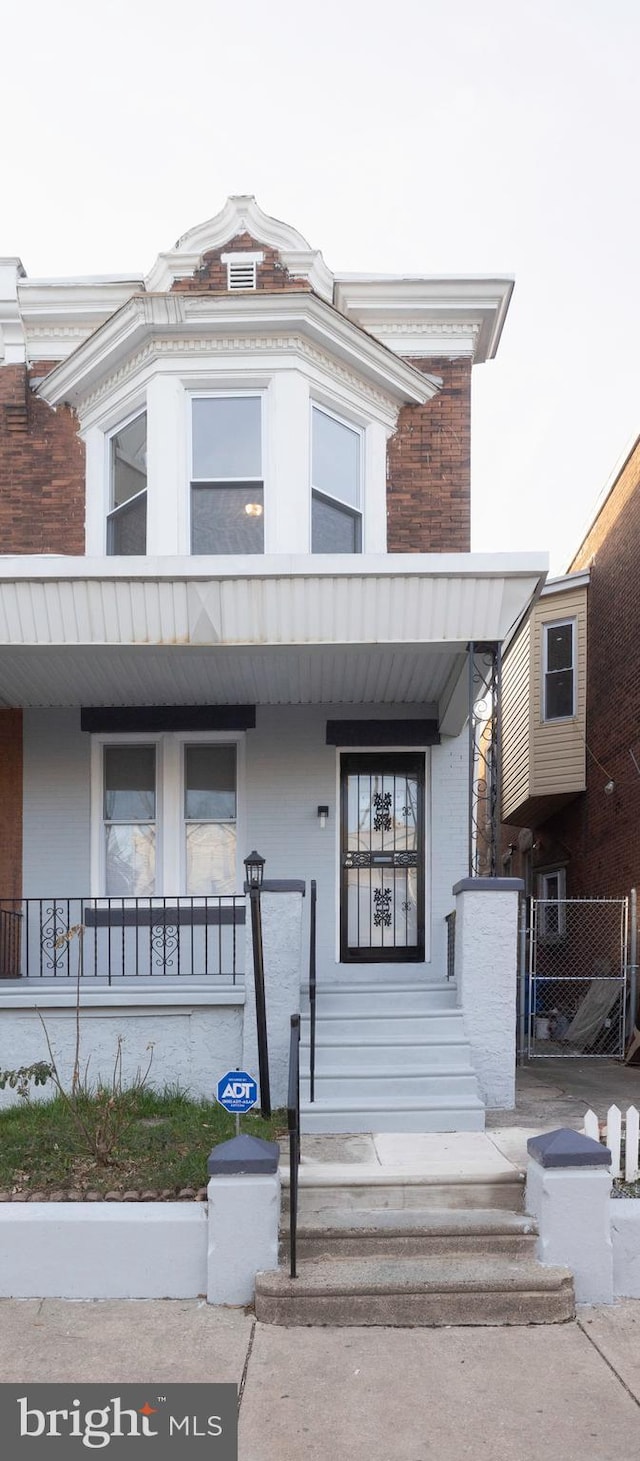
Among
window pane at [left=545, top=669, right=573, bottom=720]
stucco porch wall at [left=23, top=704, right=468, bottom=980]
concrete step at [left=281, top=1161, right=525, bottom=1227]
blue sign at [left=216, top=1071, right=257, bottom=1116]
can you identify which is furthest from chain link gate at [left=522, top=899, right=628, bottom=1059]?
blue sign at [left=216, top=1071, right=257, bottom=1116]

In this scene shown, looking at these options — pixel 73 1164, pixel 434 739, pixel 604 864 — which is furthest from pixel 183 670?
pixel 604 864

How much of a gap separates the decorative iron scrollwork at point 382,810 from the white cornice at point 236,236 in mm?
4869

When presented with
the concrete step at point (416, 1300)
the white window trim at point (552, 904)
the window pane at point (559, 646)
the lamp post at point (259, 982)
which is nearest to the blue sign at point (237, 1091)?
the concrete step at point (416, 1300)

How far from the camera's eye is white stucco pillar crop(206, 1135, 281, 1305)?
18.3 ft

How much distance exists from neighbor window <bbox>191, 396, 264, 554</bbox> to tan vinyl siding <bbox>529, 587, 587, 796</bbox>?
807 cm

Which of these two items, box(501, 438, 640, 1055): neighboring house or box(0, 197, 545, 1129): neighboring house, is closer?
box(0, 197, 545, 1129): neighboring house

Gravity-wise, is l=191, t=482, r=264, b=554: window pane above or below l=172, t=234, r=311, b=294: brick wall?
below

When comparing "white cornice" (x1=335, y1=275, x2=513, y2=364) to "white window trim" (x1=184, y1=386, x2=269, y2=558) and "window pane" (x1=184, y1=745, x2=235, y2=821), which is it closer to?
"white window trim" (x1=184, y1=386, x2=269, y2=558)

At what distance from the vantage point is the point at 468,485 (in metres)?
11.1

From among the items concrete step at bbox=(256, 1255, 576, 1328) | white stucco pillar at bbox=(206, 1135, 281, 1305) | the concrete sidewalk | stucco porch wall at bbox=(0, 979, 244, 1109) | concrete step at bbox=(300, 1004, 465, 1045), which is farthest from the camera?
stucco porch wall at bbox=(0, 979, 244, 1109)

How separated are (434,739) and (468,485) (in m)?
2.47

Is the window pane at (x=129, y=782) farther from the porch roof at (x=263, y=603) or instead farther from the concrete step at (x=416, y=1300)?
the concrete step at (x=416, y=1300)

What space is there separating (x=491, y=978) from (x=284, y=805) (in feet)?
10.6

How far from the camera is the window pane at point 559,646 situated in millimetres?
17281
